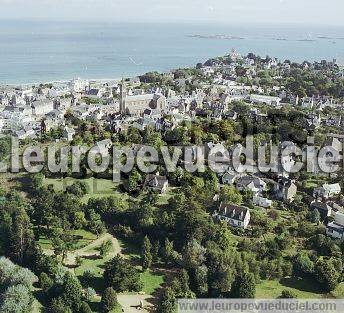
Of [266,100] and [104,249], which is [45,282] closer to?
[104,249]

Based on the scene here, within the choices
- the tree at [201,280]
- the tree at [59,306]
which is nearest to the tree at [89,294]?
the tree at [59,306]

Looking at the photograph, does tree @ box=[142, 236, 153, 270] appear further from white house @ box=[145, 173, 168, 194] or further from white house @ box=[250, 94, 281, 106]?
white house @ box=[250, 94, 281, 106]

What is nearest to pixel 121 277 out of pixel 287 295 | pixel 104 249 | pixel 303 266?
pixel 104 249

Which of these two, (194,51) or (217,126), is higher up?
(194,51)

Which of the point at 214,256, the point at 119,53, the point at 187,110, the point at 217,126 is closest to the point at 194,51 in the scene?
the point at 119,53

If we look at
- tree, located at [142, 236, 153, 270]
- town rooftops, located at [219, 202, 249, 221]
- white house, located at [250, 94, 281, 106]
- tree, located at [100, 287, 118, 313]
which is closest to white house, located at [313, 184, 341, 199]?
town rooftops, located at [219, 202, 249, 221]

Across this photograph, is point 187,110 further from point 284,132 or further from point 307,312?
point 307,312
